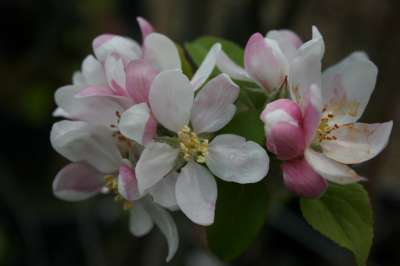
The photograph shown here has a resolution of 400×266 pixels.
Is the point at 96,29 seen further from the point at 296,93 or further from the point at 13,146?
the point at 296,93

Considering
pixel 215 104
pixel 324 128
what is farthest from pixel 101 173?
pixel 324 128

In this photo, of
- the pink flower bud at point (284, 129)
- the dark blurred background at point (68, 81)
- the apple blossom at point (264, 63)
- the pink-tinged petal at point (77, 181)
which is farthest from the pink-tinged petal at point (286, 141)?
the dark blurred background at point (68, 81)

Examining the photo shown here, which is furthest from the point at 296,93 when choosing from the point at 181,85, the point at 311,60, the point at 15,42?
the point at 15,42

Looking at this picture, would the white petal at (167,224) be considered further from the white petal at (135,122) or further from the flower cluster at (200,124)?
the white petal at (135,122)

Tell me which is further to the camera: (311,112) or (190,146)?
(190,146)

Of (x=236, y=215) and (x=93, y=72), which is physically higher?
(x=93, y=72)

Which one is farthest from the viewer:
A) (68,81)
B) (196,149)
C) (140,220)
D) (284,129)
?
(68,81)

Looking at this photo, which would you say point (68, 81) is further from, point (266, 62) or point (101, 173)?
point (266, 62)
